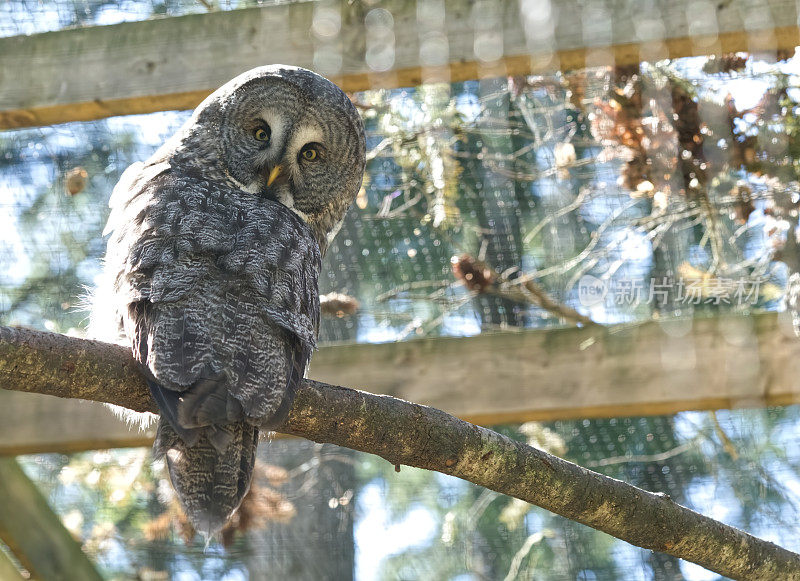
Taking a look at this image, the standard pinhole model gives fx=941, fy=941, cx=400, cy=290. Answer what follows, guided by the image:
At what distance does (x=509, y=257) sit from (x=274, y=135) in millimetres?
963

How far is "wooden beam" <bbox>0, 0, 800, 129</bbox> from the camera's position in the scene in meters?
2.06

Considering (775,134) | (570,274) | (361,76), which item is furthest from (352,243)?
(775,134)

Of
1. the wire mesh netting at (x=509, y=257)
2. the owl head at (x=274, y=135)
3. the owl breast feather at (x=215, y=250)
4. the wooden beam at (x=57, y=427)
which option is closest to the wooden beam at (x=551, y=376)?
the wooden beam at (x=57, y=427)

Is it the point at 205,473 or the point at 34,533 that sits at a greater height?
the point at 34,533

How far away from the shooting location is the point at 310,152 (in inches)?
93.0

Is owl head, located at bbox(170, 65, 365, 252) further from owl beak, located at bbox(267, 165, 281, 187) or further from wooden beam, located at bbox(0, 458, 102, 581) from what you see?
wooden beam, located at bbox(0, 458, 102, 581)

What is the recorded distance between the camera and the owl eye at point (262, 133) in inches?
91.0

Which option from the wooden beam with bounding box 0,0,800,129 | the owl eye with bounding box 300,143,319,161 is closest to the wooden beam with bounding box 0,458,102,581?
the wooden beam with bounding box 0,0,800,129

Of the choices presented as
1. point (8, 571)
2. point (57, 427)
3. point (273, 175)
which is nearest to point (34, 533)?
point (8, 571)

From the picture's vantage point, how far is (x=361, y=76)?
2.25m

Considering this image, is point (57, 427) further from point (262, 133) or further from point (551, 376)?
point (551, 376)

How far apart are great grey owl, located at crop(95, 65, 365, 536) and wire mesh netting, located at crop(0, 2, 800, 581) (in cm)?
46

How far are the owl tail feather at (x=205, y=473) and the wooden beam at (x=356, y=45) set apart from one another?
103 cm

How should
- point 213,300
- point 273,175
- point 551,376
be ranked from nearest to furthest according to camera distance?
1. point 213,300
2. point 273,175
3. point 551,376
